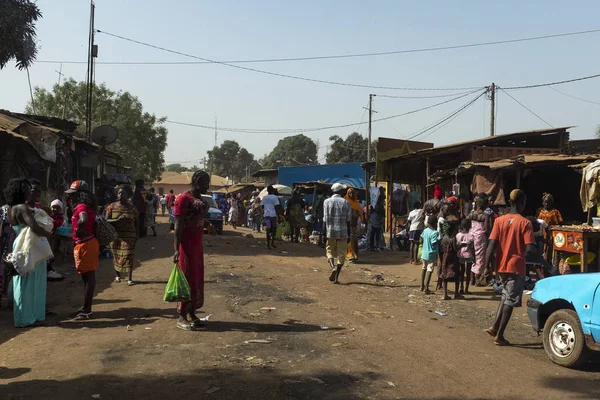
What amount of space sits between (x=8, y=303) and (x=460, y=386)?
635cm

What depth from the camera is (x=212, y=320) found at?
22.1ft

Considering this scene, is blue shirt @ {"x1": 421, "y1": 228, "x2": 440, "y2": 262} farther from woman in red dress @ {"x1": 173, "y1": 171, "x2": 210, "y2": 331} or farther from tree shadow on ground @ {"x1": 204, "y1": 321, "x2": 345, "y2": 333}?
woman in red dress @ {"x1": 173, "y1": 171, "x2": 210, "y2": 331}

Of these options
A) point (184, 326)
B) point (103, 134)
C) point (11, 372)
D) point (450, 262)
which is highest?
point (103, 134)

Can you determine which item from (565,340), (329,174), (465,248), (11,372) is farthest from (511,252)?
(329,174)

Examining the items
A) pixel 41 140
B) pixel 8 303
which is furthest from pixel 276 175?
pixel 8 303

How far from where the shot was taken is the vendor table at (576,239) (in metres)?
8.99

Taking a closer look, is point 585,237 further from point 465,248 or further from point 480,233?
point 465,248

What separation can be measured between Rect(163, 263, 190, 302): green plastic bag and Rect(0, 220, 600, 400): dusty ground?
430 mm

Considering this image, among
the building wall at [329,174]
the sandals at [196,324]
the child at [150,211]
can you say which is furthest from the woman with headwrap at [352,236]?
the building wall at [329,174]

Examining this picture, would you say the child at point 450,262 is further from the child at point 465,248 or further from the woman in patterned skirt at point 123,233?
the woman in patterned skirt at point 123,233

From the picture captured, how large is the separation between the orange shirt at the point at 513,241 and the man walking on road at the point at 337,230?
4.27m

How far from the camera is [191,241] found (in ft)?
20.2

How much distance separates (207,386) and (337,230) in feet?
20.0

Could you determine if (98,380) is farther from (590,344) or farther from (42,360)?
(590,344)
